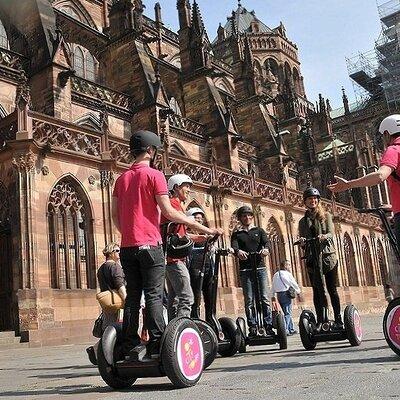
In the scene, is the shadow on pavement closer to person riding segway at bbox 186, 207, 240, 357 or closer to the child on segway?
person riding segway at bbox 186, 207, 240, 357

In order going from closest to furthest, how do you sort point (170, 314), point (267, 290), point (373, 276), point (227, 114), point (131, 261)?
point (131, 261) → point (170, 314) → point (267, 290) → point (227, 114) → point (373, 276)

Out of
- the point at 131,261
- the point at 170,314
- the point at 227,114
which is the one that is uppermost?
the point at 227,114

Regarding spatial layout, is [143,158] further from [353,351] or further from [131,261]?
[353,351]

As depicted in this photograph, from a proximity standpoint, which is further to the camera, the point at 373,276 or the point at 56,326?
the point at 373,276

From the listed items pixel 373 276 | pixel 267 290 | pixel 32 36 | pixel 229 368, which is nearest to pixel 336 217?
pixel 373 276

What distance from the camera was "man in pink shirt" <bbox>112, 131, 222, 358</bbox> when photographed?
12.3 feet

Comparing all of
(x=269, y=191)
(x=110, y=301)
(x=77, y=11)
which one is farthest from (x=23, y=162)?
(x=77, y=11)

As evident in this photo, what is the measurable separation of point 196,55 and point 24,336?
19.1m

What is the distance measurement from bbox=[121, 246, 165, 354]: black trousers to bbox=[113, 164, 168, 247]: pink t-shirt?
91mm

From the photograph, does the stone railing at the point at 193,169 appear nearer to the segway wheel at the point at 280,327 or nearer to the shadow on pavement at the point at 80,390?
the segway wheel at the point at 280,327

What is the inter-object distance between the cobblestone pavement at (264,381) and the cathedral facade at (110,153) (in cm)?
673

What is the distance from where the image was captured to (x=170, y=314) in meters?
5.39

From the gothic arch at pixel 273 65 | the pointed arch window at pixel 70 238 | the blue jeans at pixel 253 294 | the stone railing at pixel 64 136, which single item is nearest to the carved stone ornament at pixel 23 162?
the stone railing at pixel 64 136

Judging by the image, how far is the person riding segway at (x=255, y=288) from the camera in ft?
21.1
